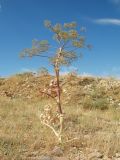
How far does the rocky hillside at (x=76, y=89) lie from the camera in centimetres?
1891

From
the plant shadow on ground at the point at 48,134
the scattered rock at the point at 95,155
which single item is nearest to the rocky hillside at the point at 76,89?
the plant shadow on ground at the point at 48,134

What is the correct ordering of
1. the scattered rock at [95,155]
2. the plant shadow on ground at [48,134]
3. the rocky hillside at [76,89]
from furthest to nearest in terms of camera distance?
the rocky hillside at [76,89] → the plant shadow on ground at [48,134] → the scattered rock at [95,155]

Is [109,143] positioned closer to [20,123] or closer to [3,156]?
[3,156]

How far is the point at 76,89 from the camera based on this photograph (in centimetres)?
2153

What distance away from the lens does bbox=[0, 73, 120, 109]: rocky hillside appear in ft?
62.0

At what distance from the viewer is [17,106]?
50.6 ft

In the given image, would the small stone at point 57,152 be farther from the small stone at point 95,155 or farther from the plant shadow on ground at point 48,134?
the small stone at point 95,155

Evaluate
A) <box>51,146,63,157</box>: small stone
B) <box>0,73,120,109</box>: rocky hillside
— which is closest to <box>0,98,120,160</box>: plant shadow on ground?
<box>51,146,63,157</box>: small stone

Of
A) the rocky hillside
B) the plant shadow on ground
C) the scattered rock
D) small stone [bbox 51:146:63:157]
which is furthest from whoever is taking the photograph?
the rocky hillside

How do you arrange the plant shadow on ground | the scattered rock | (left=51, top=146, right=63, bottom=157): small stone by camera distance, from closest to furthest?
the scattered rock → (left=51, top=146, right=63, bottom=157): small stone → the plant shadow on ground

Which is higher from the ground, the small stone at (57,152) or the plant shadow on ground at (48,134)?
the plant shadow on ground at (48,134)

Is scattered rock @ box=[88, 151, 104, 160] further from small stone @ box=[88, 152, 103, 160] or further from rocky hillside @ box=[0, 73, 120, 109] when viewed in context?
rocky hillside @ box=[0, 73, 120, 109]

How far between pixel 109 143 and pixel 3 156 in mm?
2530

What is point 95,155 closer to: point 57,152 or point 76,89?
point 57,152
